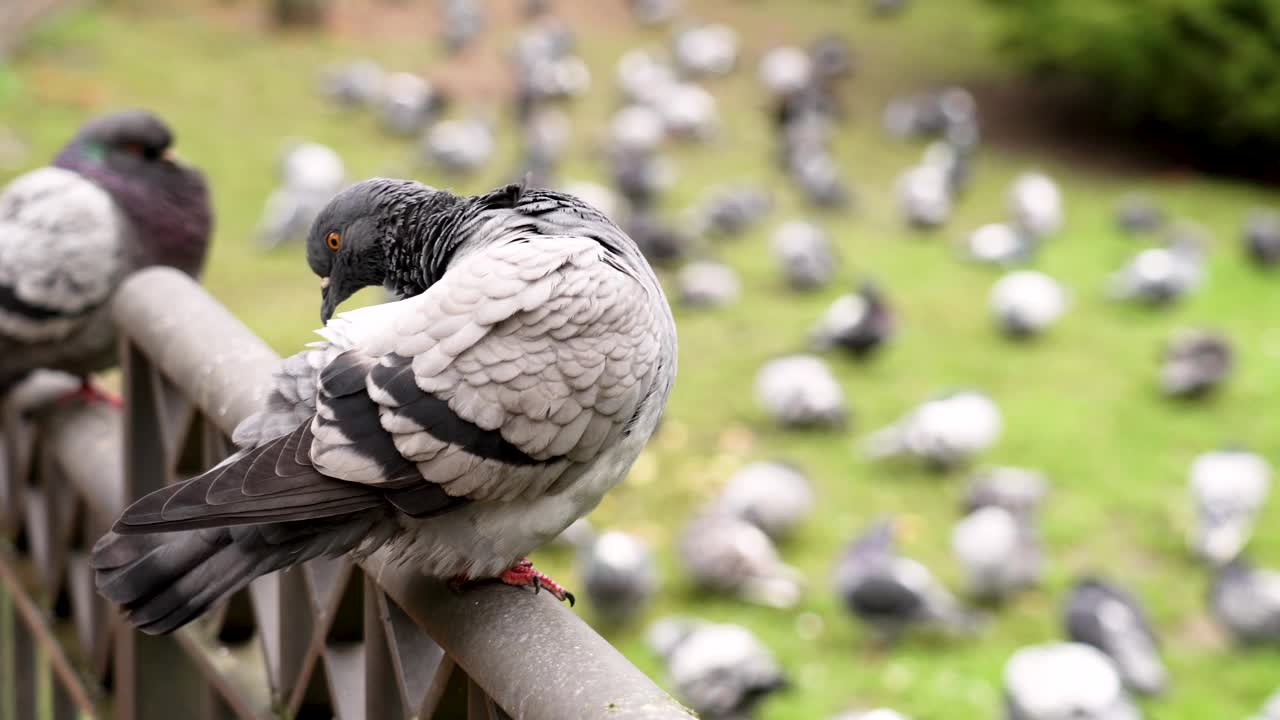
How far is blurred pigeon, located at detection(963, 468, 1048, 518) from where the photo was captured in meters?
5.54

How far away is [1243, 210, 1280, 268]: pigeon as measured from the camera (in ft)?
28.3

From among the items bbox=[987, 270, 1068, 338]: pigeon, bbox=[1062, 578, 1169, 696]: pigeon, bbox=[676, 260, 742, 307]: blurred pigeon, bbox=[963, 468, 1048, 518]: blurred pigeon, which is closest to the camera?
bbox=[1062, 578, 1169, 696]: pigeon

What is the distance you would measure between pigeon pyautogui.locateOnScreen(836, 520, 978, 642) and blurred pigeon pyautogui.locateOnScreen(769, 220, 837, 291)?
3.41 m

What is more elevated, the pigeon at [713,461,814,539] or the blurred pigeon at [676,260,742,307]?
the pigeon at [713,461,814,539]

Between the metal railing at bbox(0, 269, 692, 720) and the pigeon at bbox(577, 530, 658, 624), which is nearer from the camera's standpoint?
the metal railing at bbox(0, 269, 692, 720)

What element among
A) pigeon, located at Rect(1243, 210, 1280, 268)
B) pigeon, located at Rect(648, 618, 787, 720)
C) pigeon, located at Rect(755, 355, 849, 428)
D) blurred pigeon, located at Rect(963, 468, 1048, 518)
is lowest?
pigeon, located at Rect(1243, 210, 1280, 268)

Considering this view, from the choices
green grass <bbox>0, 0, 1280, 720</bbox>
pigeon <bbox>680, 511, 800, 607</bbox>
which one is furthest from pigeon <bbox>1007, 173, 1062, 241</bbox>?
pigeon <bbox>680, 511, 800, 607</bbox>

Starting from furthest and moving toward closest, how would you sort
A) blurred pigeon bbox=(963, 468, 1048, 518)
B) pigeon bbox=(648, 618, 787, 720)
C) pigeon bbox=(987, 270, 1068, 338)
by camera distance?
1. pigeon bbox=(987, 270, 1068, 338)
2. blurred pigeon bbox=(963, 468, 1048, 518)
3. pigeon bbox=(648, 618, 787, 720)

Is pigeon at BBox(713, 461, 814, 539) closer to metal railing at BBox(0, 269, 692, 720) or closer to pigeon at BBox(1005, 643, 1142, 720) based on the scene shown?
pigeon at BBox(1005, 643, 1142, 720)

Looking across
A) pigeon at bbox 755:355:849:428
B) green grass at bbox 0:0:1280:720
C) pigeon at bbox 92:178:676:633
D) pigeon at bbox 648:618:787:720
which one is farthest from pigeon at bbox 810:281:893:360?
pigeon at bbox 92:178:676:633

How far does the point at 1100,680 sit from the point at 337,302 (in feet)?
9.21

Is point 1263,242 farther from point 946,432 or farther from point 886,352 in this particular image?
point 946,432

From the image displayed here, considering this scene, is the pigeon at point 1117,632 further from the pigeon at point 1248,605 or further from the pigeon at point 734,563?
the pigeon at point 734,563

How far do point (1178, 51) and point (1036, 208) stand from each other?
5.75ft
